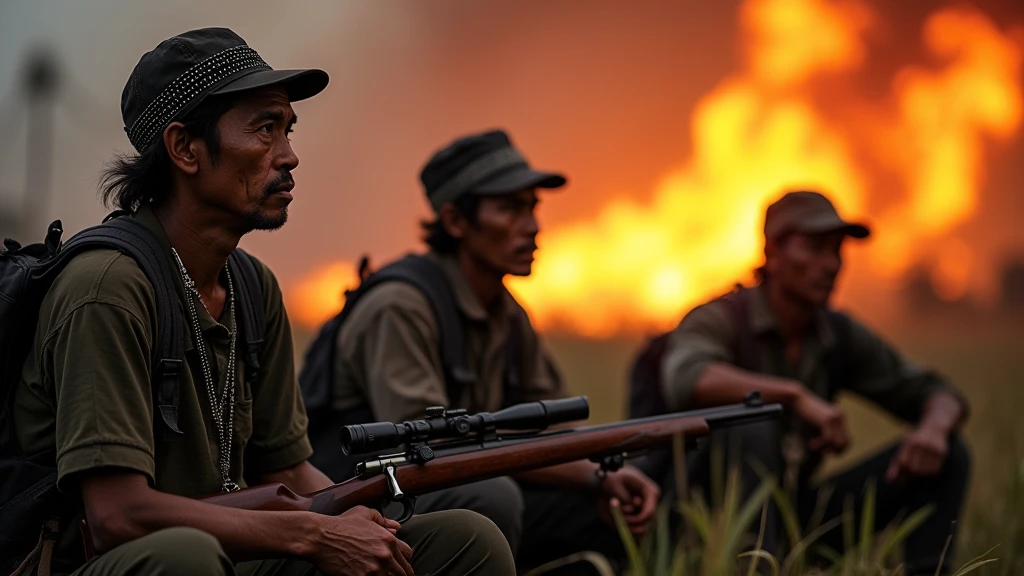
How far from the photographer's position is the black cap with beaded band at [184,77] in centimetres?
366

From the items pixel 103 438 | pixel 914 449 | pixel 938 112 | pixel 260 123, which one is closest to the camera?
pixel 103 438

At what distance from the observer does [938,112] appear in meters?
15.3

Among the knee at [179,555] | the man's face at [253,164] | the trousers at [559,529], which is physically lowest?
the trousers at [559,529]

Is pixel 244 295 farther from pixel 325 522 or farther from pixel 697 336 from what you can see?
pixel 697 336

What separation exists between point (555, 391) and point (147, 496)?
10.4ft

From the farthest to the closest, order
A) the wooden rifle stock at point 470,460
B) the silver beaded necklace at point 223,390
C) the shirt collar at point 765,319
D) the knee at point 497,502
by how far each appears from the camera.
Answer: the shirt collar at point 765,319, the knee at point 497,502, the silver beaded necklace at point 223,390, the wooden rifle stock at point 470,460

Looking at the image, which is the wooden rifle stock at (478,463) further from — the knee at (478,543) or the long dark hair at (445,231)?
the long dark hair at (445,231)

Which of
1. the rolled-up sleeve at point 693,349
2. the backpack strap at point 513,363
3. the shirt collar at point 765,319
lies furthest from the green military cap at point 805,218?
the backpack strap at point 513,363

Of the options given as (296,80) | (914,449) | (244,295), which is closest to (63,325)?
(244,295)

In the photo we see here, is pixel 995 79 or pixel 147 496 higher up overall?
pixel 995 79

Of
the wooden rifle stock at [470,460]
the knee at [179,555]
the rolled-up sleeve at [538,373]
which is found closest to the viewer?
the knee at [179,555]

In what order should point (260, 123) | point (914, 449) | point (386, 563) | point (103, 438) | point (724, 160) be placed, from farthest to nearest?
point (724, 160), point (914, 449), point (260, 123), point (386, 563), point (103, 438)

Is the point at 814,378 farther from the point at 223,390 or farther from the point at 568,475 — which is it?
the point at 223,390

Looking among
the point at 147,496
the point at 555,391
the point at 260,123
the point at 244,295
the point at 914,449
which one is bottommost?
the point at 914,449
